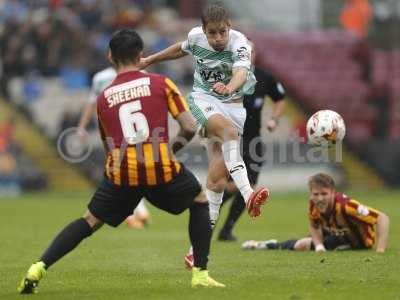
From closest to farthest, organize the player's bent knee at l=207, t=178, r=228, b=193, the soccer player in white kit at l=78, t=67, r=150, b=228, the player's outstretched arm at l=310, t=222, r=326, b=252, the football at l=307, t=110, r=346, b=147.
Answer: the player's bent knee at l=207, t=178, r=228, b=193 < the football at l=307, t=110, r=346, b=147 < the player's outstretched arm at l=310, t=222, r=326, b=252 < the soccer player in white kit at l=78, t=67, r=150, b=228

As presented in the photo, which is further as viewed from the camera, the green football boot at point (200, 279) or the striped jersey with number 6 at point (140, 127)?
the green football boot at point (200, 279)

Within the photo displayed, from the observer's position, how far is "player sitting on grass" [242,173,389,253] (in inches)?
423

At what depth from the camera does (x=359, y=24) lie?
32812 mm

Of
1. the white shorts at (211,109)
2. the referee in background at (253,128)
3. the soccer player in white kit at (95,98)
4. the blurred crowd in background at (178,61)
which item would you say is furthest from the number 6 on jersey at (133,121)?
the blurred crowd in background at (178,61)

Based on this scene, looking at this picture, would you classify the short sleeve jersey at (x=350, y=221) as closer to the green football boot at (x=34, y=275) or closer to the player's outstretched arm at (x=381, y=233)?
the player's outstretched arm at (x=381, y=233)

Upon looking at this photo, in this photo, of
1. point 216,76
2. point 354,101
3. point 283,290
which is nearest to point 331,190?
point 216,76

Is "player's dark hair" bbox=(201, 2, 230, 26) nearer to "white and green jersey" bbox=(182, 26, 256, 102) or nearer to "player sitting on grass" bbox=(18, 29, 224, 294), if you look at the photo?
"white and green jersey" bbox=(182, 26, 256, 102)

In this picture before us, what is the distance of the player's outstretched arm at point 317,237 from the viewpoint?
11.0 meters

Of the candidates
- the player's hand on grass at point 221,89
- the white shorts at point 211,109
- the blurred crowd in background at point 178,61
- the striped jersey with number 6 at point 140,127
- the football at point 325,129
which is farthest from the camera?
the blurred crowd in background at point 178,61

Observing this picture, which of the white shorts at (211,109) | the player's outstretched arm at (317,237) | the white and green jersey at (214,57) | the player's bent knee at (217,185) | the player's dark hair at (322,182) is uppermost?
the white and green jersey at (214,57)

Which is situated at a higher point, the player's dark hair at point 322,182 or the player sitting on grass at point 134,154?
the player sitting on grass at point 134,154

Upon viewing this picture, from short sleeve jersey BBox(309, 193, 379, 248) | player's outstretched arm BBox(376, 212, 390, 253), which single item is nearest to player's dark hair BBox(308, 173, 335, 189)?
short sleeve jersey BBox(309, 193, 379, 248)

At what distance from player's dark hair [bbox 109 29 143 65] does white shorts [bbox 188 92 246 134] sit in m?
2.22

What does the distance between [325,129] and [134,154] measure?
3.51 metres
